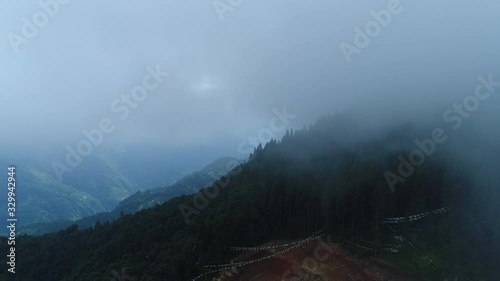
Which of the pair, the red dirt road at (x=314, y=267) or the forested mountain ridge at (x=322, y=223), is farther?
the forested mountain ridge at (x=322, y=223)

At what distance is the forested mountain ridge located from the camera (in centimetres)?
6775

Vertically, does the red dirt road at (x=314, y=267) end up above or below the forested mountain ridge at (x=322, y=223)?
below

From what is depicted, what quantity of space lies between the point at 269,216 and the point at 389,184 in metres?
25.1

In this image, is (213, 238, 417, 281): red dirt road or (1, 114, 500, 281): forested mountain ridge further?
(1, 114, 500, 281): forested mountain ridge

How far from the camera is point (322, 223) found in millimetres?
74625

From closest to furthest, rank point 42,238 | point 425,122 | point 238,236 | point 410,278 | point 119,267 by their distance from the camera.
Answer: point 410,278, point 238,236, point 119,267, point 425,122, point 42,238

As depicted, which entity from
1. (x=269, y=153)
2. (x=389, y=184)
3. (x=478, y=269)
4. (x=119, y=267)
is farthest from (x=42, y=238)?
(x=478, y=269)

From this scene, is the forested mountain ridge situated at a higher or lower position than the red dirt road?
higher

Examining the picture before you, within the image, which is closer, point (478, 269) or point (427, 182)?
point (478, 269)

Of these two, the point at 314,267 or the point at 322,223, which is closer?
the point at 314,267

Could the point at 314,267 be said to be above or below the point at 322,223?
below

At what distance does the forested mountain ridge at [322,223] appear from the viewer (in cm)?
6775

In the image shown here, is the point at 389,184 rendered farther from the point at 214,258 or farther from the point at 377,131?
the point at 377,131

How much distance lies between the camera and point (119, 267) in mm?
92125
